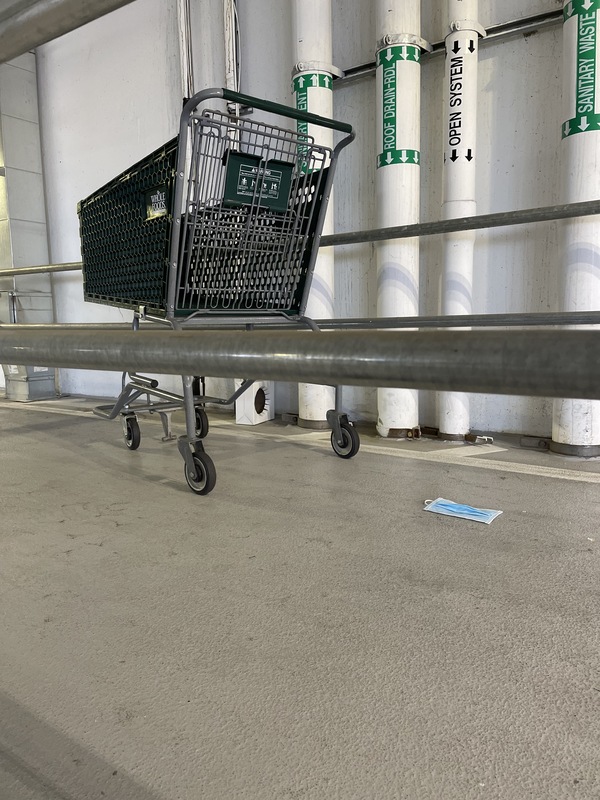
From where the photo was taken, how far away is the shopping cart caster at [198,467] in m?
2.14

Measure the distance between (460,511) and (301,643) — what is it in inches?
36.1

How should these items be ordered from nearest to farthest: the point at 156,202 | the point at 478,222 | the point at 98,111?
1. the point at 156,202
2. the point at 478,222
3. the point at 98,111

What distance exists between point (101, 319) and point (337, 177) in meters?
2.74

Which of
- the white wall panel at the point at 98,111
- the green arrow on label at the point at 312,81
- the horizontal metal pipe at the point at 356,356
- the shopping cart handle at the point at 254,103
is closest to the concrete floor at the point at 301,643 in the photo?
the horizontal metal pipe at the point at 356,356

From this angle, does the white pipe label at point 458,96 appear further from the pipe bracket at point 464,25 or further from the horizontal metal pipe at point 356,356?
the horizontal metal pipe at point 356,356

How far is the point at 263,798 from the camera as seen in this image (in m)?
0.81

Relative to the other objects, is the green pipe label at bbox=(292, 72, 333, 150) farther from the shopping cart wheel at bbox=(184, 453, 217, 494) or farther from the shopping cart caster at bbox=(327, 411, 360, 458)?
the shopping cart wheel at bbox=(184, 453, 217, 494)

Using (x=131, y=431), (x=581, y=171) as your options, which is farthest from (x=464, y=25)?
(x=131, y=431)

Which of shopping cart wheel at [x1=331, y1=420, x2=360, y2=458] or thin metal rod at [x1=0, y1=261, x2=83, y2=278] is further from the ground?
thin metal rod at [x1=0, y1=261, x2=83, y2=278]

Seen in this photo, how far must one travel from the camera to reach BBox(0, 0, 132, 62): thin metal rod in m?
3.64

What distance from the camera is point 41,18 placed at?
3848mm

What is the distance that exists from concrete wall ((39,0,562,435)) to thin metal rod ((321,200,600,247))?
1.03ft

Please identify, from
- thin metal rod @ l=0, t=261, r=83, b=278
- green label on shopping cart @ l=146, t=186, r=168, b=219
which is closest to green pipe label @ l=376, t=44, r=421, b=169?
green label on shopping cart @ l=146, t=186, r=168, b=219

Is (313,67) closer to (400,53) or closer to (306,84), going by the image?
(306,84)
